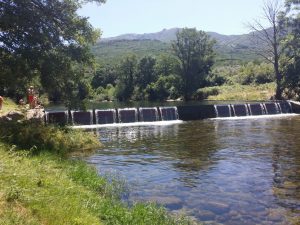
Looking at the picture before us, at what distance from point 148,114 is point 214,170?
68.2 feet

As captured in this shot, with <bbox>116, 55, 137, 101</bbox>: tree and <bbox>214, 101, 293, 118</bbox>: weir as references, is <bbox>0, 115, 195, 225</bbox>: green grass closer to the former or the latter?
<bbox>214, 101, 293, 118</bbox>: weir

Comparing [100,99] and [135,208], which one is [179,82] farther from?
[135,208]

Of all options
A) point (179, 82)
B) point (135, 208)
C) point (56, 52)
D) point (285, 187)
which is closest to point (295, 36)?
point (179, 82)

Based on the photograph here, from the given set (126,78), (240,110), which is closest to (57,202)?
(240,110)

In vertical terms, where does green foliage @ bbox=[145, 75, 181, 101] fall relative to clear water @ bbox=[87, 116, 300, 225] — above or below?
above

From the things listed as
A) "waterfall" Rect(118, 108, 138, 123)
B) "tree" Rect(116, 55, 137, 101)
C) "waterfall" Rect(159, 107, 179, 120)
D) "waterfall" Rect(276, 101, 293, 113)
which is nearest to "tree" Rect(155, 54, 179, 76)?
"tree" Rect(116, 55, 137, 101)

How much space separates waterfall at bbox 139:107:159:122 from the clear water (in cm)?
789

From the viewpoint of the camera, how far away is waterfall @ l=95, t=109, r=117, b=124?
34.3 meters

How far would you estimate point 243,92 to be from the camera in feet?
220

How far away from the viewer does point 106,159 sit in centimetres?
1792

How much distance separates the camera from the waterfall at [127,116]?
34956mm

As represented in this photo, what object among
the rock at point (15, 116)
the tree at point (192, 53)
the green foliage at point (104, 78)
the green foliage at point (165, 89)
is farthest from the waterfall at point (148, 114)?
the green foliage at point (104, 78)

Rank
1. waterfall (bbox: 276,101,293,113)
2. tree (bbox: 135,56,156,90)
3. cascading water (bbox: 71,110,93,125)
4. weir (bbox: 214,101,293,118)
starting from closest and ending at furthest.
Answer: cascading water (bbox: 71,110,93,125) < weir (bbox: 214,101,293,118) < waterfall (bbox: 276,101,293,113) < tree (bbox: 135,56,156,90)

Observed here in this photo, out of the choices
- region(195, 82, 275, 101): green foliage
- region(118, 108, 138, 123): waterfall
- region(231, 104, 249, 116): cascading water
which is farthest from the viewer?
region(195, 82, 275, 101): green foliage
